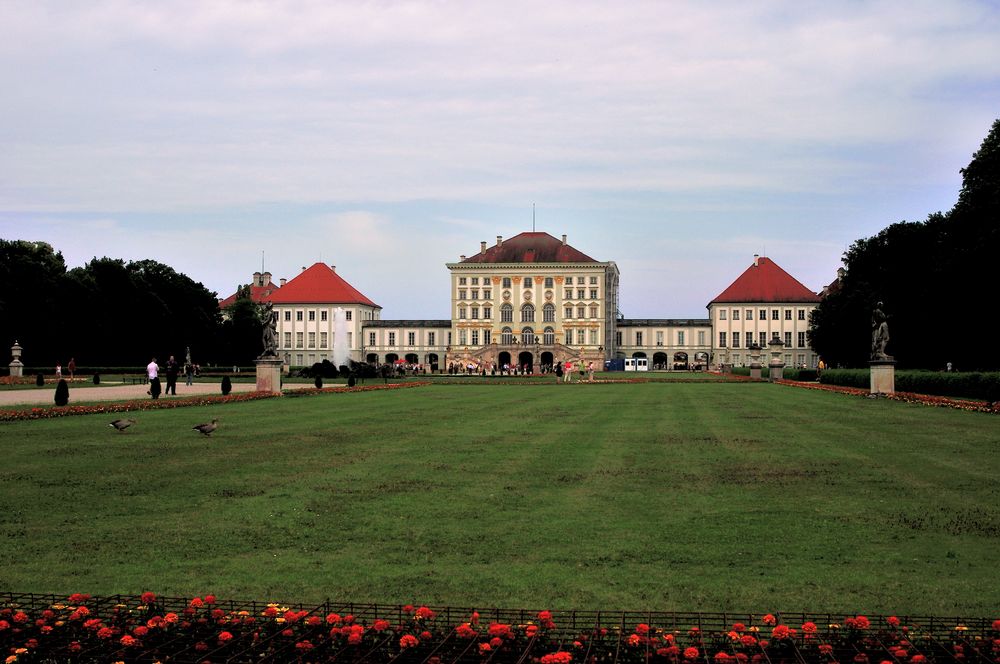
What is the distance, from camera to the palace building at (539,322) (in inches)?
4350

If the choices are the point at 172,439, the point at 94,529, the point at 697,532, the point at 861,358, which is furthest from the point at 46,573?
the point at 861,358

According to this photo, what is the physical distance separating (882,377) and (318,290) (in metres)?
93.8

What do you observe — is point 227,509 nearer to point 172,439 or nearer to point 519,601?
point 519,601

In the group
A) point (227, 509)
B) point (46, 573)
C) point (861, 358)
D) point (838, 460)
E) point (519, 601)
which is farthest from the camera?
point (861, 358)

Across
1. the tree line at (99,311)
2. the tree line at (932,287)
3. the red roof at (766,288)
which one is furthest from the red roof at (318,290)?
the tree line at (932,287)

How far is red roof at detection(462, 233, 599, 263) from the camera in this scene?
4400 inches

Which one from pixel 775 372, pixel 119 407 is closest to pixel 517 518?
pixel 119 407

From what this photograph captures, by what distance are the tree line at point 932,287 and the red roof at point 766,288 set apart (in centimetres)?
3771

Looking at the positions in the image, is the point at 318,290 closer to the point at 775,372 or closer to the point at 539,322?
the point at 539,322

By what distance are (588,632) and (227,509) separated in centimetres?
555

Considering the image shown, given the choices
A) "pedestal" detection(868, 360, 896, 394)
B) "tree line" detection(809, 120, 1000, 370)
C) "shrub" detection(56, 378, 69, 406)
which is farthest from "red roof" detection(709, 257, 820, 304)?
"shrub" detection(56, 378, 69, 406)

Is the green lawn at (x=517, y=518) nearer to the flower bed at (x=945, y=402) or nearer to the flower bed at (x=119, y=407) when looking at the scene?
the flower bed at (x=119, y=407)

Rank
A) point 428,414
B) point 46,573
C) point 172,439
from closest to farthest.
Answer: point 46,573 → point 172,439 → point 428,414

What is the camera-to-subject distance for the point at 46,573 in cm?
700
